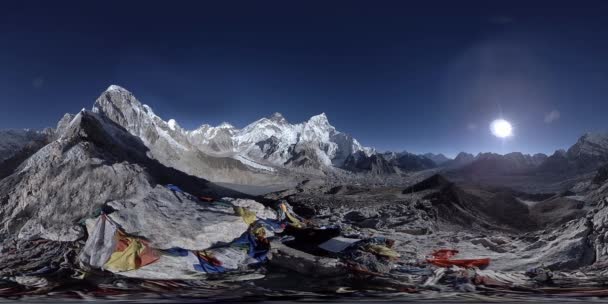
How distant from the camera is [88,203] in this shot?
98.2 feet

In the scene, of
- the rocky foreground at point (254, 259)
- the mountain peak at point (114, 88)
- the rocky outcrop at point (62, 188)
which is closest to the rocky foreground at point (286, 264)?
the rocky foreground at point (254, 259)

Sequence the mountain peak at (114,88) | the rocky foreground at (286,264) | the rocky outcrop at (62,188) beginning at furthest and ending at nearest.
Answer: the mountain peak at (114,88), the rocky outcrop at (62,188), the rocky foreground at (286,264)

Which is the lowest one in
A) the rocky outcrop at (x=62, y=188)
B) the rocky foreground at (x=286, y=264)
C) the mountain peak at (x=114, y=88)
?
the rocky foreground at (x=286, y=264)

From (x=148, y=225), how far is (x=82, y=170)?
69.6ft

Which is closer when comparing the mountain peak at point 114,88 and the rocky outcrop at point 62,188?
the rocky outcrop at point 62,188

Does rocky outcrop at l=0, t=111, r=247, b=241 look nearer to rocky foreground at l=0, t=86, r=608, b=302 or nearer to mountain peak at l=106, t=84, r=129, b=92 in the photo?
rocky foreground at l=0, t=86, r=608, b=302

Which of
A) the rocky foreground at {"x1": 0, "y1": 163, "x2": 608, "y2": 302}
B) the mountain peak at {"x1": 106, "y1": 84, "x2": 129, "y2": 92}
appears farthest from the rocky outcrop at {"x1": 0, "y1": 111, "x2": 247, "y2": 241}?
the mountain peak at {"x1": 106, "y1": 84, "x2": 129, "y2": 92}

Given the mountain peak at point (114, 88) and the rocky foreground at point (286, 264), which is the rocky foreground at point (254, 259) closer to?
the rocky foreground at point (286, 264)

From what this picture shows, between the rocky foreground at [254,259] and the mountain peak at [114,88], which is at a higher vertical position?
the mountain peak at [114,88]

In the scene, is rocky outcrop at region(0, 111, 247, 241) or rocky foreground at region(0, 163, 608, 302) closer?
rocky foreground at region(0, 163, 608, 302)

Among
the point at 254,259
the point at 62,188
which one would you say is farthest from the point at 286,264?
the point at 62,188

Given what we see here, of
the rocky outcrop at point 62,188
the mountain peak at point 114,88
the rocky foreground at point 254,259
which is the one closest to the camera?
the rocky foreground at point 254,259

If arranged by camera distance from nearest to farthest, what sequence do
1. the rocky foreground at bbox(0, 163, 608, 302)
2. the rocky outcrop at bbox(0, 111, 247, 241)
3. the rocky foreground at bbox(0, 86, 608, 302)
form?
the rocky foreground at bbox(0, 163, 608, 302) < the rocky foreground at bbox(0, 86, 608, 302) < the rocky outcrop at bbox(0, 111, 247, 241)

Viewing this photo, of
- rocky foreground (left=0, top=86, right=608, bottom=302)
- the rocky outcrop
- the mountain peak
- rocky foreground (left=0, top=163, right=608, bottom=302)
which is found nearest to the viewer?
rocky foreground (left=0, top=163, right=608, bottom=302)
